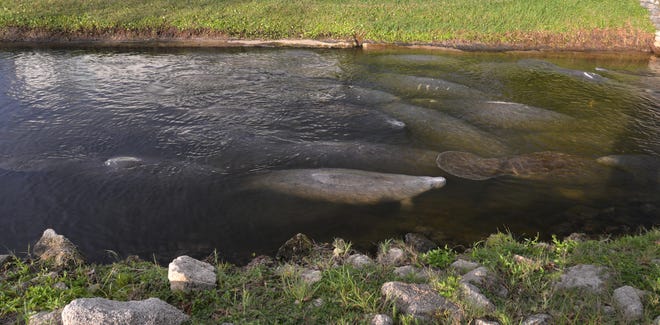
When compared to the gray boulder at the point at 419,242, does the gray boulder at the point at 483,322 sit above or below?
above

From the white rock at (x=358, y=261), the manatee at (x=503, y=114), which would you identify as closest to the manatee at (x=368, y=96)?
the manatee at (x=503, y=114)

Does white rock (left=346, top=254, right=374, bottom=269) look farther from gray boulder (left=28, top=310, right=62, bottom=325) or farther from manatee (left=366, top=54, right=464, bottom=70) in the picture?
manatee (left=366, top=54, right=464, bottom=70)

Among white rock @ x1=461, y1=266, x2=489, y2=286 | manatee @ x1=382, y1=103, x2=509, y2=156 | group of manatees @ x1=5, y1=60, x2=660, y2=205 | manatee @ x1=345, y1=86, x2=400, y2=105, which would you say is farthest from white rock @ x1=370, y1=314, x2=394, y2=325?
manatee @ x1=345, y1=86, x2=400, y2=105

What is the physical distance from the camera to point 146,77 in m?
19.7

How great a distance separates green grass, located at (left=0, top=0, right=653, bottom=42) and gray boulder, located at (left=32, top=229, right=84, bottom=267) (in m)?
22.1

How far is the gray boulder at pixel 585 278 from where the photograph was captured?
5.99 meters

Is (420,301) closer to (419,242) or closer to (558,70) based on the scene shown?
(419,242)

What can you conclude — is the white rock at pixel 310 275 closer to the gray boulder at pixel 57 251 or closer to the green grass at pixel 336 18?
the gray boulder at pixel 57 251

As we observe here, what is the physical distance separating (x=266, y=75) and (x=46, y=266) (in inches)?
564

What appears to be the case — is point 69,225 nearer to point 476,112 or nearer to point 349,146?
point 349,146

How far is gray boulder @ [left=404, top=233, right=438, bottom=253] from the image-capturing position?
8.69m

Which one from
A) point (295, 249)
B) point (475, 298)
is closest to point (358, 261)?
point (295, 249)

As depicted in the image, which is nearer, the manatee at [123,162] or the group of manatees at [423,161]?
the group of manatees at [423,161]

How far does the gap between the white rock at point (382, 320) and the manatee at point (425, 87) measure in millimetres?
13661
